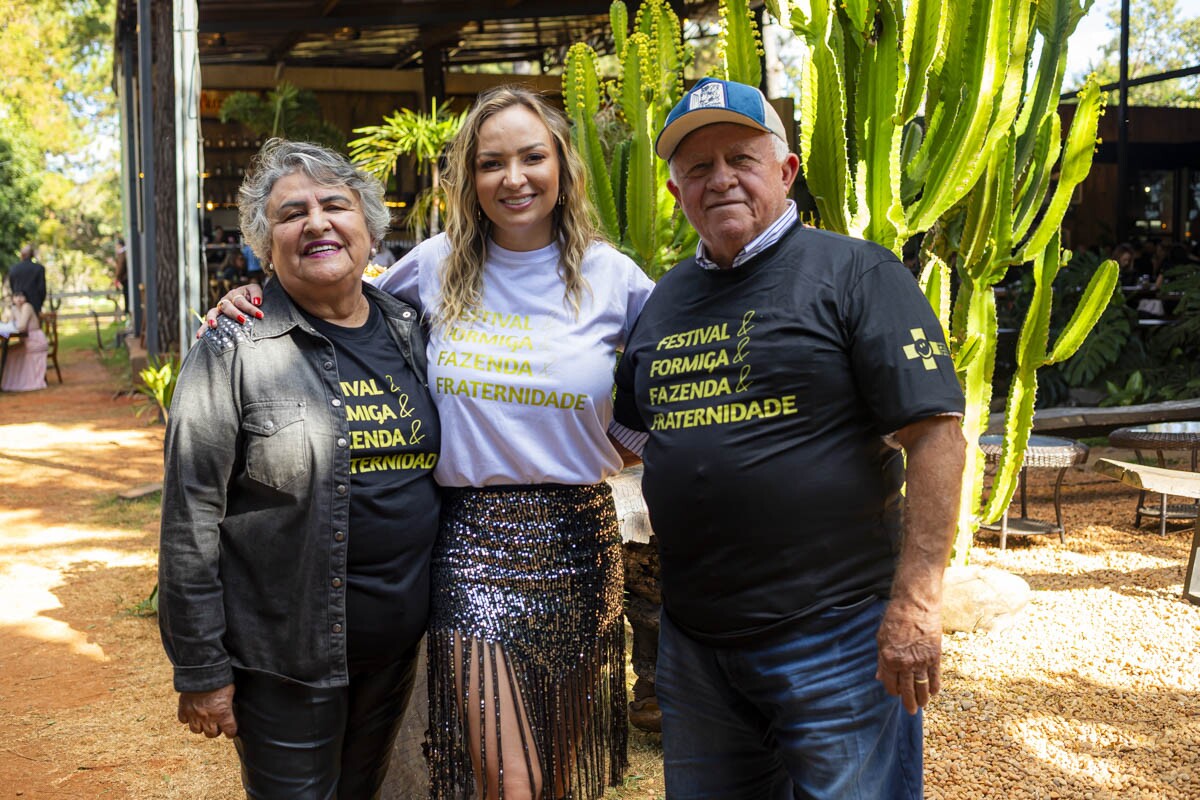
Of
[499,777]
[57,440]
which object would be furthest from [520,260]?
[57,440]

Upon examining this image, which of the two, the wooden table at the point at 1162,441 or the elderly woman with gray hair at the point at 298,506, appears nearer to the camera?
the elderly woman with gray hair at the point at 298,506

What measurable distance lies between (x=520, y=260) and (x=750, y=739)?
1222 millimetres

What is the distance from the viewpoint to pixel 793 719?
7.15 feet

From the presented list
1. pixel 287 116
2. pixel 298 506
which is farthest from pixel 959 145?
pixel 287 116

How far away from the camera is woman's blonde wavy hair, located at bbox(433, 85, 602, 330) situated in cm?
268

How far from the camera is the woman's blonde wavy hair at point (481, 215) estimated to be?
105 inches

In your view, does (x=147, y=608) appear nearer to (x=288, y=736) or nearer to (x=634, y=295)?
(x=288, y=736)

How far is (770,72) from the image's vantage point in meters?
17.0

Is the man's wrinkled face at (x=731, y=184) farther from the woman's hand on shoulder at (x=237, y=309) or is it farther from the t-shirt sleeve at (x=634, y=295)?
the woman's hand on shoulder at (x=237, y=309)

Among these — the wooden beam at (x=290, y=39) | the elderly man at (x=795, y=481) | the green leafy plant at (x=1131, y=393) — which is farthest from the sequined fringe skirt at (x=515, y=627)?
the wooden beam at (x=290, y=39)

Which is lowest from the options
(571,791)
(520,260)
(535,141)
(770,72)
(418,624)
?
(571,791)

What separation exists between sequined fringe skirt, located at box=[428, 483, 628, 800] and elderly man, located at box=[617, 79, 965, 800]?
380 mm

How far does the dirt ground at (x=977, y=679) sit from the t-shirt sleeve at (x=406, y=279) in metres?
1.94

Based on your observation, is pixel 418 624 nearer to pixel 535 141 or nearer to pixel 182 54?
pixel 535 141
